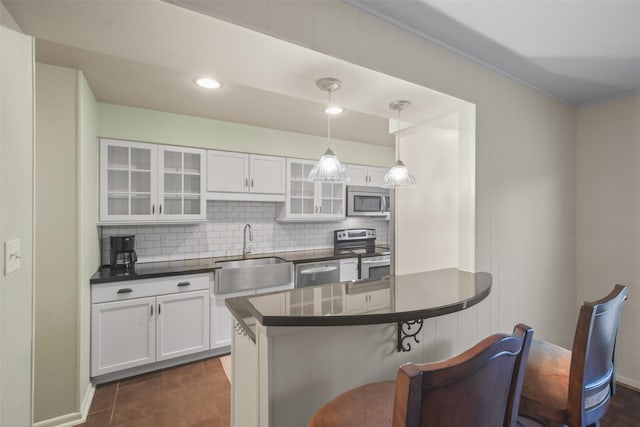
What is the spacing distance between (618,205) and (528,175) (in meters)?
1.03

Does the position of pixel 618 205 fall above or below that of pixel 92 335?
above

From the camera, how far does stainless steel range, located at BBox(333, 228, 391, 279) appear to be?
3805 millimetres

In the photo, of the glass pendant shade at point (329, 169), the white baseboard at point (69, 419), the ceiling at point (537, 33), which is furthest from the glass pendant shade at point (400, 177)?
the white baseboard at point (69, 419)

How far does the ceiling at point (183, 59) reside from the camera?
38.9 inches

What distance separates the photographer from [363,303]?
4.04 ft

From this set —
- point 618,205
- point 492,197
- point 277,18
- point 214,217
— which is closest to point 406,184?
point 492,197

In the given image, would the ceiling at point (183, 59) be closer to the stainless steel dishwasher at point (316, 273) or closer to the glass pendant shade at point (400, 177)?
the glass pendant shade at point (400, 177)

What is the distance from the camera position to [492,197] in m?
1.92

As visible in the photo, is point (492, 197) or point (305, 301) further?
point (492, 197)

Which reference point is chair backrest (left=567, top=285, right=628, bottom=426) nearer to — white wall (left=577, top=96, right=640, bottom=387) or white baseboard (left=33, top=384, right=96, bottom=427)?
white wall (left=577, top=96, right=640, bottom=387)

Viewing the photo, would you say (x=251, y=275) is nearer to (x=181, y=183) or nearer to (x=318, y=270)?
(x=318, y=270)

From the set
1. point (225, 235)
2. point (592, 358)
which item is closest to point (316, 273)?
point (225, 235)

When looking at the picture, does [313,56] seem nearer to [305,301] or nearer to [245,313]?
[305,301]

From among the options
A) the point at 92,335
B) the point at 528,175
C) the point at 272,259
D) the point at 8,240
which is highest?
the point at 528,175
